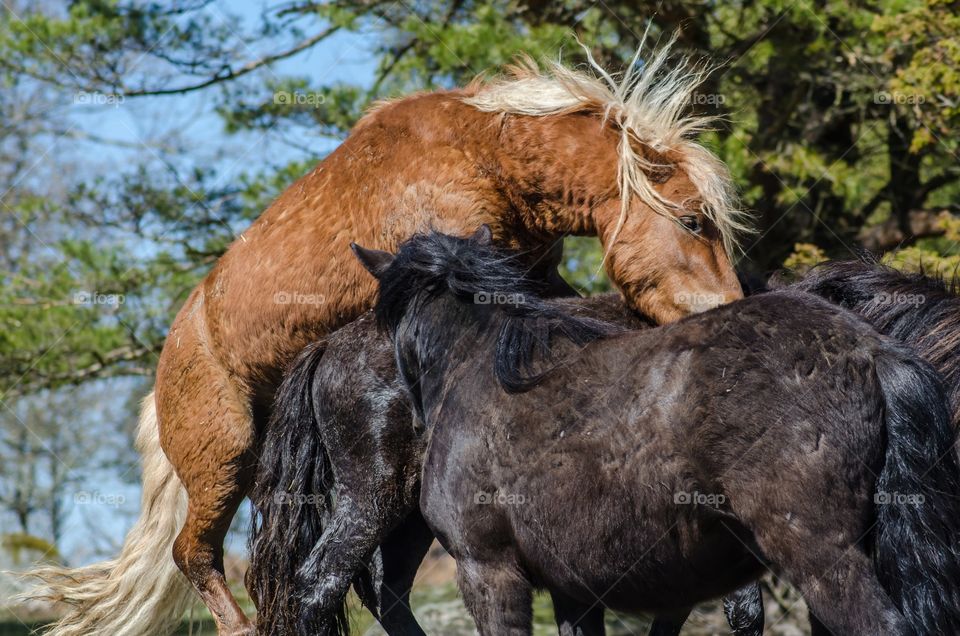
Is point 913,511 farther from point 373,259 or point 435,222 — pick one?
point 435,222

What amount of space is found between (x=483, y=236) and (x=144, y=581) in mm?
3226

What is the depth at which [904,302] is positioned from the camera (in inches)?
165

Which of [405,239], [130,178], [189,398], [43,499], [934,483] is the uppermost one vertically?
[934,483]

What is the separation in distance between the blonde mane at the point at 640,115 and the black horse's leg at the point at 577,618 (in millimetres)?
1513

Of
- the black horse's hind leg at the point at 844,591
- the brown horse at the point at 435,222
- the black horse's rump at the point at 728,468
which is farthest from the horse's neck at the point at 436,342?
the black horse's hind leg at the point at 844,591

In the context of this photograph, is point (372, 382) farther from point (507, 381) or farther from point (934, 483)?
point (934, 483)

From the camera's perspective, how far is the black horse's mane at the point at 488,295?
3.89 meters

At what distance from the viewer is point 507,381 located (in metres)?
3.80

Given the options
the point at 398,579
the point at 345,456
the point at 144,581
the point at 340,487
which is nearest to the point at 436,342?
the point at 345,456

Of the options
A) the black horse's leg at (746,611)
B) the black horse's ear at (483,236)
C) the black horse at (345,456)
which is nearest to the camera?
the black horse's ear at (483,236)

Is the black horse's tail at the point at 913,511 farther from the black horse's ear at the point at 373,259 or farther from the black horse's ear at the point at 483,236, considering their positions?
the black horse's ear at the point at 373,259

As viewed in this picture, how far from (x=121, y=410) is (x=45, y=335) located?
957 centimetres

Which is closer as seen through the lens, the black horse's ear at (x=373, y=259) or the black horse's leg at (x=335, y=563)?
the black horse's ear at (x=373, y=259)

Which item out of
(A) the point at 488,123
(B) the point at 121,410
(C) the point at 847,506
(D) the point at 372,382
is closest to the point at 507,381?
(D) the point at 372,382
